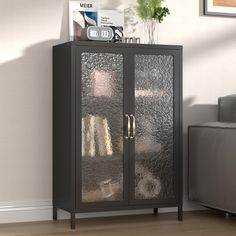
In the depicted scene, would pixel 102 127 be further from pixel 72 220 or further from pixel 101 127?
pixel 72 220

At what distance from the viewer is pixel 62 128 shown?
13.9ft

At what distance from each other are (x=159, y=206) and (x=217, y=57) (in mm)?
1296

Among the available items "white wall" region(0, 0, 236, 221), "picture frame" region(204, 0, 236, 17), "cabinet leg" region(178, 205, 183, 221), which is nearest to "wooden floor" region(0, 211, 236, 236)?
"cabinet leg" region(178, 205, 183, 221)

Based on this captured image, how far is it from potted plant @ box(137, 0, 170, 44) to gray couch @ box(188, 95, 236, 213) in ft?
2.43

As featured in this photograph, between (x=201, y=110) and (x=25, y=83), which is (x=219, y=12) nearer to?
(x=201, y=110)

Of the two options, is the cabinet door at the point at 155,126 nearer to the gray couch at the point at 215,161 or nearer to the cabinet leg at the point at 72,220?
the gray couch at the point at 215,161

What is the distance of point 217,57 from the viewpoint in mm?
4945

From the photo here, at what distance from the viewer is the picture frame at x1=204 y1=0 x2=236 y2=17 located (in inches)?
192

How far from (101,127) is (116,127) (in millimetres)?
106

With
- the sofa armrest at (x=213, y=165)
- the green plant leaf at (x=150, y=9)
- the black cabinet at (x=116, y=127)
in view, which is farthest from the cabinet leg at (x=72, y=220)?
the green plant leaf at (x=150, y=9)

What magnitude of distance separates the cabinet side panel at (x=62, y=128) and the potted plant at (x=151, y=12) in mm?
658

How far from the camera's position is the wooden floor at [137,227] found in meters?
4.01

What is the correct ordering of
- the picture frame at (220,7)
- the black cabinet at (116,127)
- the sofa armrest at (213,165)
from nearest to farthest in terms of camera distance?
the black cabinet at (116,127), the sofa armrest at (213,165), the picture frame at (220,7)

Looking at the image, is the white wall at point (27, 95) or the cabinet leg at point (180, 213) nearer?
the white wall at point (27, 95)
